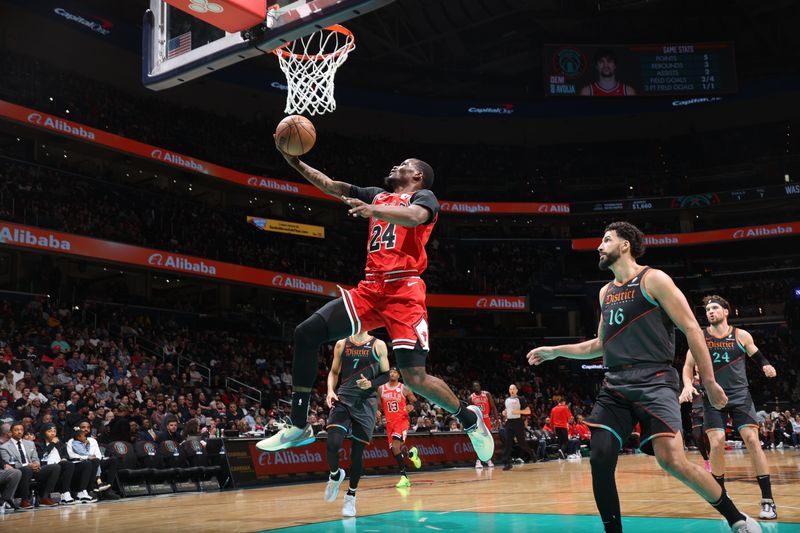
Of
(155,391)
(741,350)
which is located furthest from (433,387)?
(155,391)

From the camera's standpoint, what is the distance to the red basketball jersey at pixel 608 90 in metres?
34.4

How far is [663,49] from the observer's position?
34.7m

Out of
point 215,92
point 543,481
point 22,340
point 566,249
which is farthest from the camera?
point 566,249

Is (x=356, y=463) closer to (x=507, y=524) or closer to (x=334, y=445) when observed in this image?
(x=334, y=445)

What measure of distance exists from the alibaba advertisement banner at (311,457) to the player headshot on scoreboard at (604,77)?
65.8 feet

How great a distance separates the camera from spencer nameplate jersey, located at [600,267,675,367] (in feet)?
17.1

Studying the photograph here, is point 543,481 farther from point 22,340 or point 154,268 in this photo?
point 154,268

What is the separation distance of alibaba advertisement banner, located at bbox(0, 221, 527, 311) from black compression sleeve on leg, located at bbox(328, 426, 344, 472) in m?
17.0

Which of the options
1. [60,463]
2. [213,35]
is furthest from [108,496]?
[213,35]

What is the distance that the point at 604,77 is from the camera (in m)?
34.6

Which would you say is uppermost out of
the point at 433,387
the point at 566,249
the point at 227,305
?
the point at 566,249

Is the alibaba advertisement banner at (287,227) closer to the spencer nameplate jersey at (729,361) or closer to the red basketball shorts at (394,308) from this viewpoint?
the spencer nameplate jersey at (729,361)

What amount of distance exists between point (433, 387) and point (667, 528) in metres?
2.35

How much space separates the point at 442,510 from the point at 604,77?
29.4 meters
